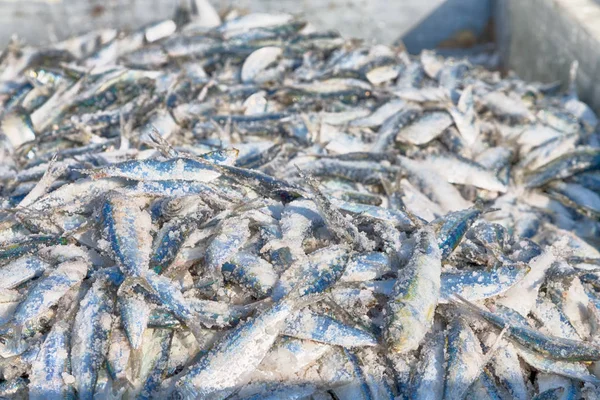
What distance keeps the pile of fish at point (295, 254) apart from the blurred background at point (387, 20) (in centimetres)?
243

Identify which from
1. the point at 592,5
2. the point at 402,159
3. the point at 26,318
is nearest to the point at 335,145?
the point at 402,159

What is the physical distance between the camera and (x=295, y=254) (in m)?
3.25

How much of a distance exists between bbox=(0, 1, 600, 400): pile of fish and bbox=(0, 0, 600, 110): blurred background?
2.43 meters

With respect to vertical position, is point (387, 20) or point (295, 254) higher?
point (295, 254)

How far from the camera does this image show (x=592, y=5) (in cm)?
617

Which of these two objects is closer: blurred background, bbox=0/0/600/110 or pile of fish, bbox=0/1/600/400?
pile of fish, bbox=0/1/600/400

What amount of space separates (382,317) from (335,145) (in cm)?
190

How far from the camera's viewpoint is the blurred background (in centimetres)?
723

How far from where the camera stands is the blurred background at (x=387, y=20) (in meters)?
7.23

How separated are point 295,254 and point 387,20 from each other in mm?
5467

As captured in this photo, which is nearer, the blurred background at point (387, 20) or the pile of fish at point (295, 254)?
the pile of fish at point (295, 254)

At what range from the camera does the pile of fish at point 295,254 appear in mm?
2998

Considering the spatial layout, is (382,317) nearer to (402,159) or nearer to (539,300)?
(539,300)

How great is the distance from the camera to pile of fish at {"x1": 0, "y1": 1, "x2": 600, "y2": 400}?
3.00m
